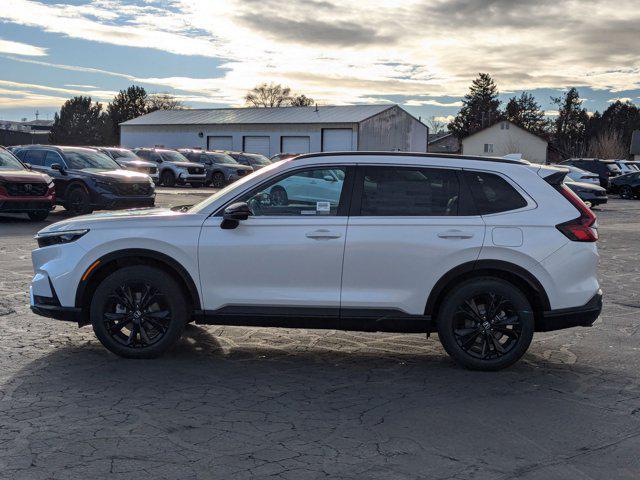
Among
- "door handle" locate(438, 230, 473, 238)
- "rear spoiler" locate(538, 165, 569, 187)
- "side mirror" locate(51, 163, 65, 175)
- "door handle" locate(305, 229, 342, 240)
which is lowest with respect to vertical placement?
"door handle" locate(305, 229, 342, 240)

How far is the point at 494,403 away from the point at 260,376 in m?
1.74

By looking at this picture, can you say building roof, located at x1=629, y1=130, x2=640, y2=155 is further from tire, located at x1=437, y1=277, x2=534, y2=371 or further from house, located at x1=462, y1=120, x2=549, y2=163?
tire, located at x1=437, y1=277, x2=534, y2=371

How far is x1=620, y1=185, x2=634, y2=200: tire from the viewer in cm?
3688

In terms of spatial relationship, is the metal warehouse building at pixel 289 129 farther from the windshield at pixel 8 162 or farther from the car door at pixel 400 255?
the car door at pixel 400 255

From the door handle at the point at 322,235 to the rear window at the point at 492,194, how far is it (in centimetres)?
116

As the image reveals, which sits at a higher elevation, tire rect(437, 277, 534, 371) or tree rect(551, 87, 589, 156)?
tree rect(551, 87, 589, 156)

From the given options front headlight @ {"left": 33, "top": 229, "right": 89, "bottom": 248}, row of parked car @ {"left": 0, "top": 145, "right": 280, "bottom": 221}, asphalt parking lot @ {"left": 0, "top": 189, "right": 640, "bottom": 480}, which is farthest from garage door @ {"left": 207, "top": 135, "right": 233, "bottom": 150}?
front headlight @ {"left": 33, "top": 229, "right": 89, "bottom": 248}

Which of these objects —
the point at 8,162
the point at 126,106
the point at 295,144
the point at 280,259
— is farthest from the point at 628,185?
the point at 126,106

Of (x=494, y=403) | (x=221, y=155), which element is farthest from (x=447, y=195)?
(x=221, y=155)

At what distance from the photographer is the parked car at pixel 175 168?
114 ft

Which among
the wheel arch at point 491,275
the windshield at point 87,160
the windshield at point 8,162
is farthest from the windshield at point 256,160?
the wheel arch at point 491,275

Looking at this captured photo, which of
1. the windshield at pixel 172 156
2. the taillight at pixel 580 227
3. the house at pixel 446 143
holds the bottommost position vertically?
the taillight at pixel 580 227

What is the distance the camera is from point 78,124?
303 ft

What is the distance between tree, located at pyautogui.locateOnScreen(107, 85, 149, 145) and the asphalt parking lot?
85.8 meters
